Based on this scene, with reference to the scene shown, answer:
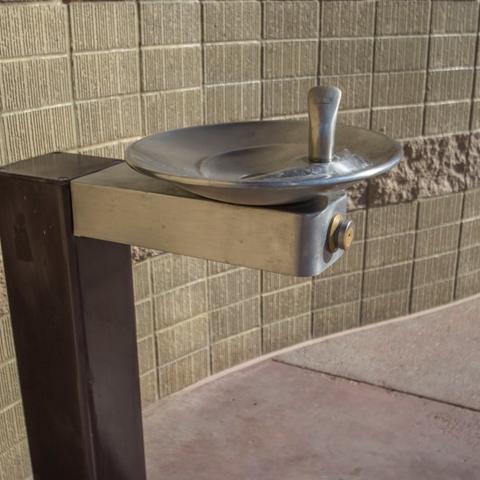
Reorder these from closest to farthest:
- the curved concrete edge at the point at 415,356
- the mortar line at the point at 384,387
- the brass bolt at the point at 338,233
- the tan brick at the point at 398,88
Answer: the brass bolt at the point at 338,233, the mortar line at the point at 384,387, the curved concrete edge at the point at 415,356, the tan brick at the point at 398,88

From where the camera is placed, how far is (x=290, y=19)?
2.48 m

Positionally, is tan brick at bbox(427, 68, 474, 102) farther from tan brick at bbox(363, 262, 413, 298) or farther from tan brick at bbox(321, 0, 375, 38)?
tan brick at bbox(363, 262, 413, 298)

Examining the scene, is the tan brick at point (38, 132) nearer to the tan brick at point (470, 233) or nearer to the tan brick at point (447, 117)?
the tan brick at point (447, 117)

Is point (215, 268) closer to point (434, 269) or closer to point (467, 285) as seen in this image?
point (434, 269)

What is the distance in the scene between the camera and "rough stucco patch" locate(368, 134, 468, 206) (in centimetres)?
285

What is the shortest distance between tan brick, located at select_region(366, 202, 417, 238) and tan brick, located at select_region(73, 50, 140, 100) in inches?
45.8

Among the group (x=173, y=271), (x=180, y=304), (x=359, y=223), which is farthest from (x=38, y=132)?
(x=359, y=223)

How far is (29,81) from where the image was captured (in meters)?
1.81

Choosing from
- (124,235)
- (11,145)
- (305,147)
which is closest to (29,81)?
(11,145)

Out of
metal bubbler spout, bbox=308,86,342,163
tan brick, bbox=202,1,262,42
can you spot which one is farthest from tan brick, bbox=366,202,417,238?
metal bubbler spout, bbox=308,86,342,163

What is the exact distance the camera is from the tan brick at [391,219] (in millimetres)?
2885

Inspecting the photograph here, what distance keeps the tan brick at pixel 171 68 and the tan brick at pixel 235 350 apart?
3.09 ft

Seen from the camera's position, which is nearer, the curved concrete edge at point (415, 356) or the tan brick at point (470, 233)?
the curved concrete edge at point (415, 356)

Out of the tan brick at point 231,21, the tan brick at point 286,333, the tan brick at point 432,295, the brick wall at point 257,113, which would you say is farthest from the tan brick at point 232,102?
the tan brick at point 432,295
